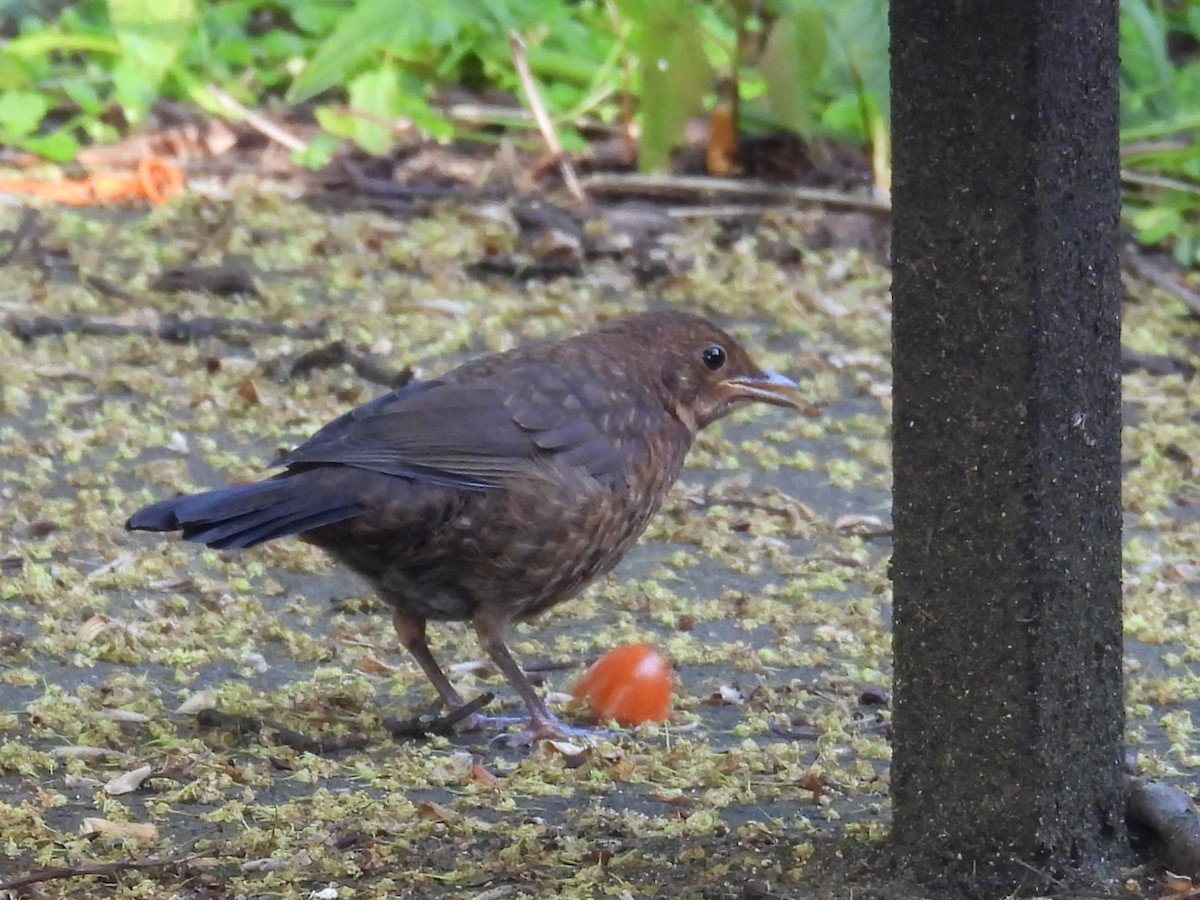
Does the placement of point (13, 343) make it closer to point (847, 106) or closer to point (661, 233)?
point (661, 233)

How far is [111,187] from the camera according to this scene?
847 centimetres

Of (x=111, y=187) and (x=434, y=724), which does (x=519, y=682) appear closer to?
(x=434, y=724)

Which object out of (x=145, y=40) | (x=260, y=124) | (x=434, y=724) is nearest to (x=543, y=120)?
(x=260, y=124)

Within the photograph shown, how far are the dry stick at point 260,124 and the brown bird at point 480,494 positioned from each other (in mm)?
4623

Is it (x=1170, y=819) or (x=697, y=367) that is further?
(x=697, y=367)

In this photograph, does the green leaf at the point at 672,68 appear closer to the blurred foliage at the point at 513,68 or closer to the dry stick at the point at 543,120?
the blurred foliage at the point at 513,68

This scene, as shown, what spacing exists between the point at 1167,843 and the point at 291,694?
2.00m

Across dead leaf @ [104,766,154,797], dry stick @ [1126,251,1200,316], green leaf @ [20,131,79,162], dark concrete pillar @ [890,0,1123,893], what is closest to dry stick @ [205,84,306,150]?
green leaf @ [20,131,79,162]

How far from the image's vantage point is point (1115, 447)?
288 cm

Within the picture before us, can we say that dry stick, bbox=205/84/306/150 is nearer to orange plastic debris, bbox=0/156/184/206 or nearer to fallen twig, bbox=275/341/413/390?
orange plastic debris, bbox=0/156/184/206

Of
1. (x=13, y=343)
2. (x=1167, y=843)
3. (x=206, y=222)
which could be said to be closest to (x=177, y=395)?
(x=13, y=343)

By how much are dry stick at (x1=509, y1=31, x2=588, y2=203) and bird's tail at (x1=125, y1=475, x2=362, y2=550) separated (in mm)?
4555

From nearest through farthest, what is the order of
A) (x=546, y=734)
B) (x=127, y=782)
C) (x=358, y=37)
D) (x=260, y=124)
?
(x=127, y=782), (x=546, y=734), (x=358, y=37), (x=260, y=124)

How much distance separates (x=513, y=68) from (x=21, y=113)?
2283mm
